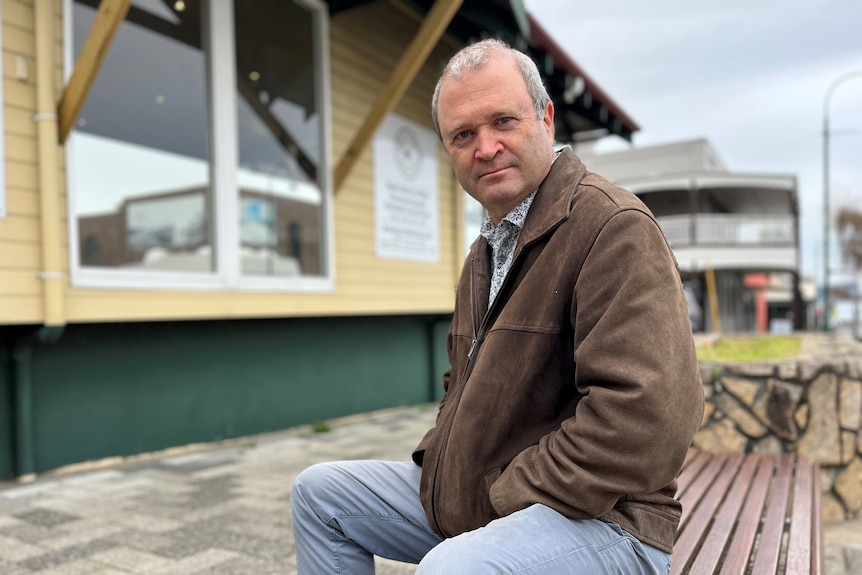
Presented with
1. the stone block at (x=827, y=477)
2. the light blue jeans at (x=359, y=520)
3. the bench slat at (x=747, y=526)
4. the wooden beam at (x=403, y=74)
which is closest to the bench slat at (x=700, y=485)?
the bench slat at (x=747, y=526)

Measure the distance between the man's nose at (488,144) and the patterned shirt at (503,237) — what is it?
14cm

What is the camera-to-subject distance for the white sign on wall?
7.21 m

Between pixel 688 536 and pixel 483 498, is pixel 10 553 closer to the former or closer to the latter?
pixel 483 498

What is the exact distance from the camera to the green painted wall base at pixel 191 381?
4.43 meters

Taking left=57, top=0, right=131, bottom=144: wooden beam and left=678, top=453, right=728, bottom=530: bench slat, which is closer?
left=678, top=453, right=728, bottom=530: bench slat

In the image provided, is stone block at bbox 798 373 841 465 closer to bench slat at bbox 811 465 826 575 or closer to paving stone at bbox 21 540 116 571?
bench slat at bbox 811 465 826 575

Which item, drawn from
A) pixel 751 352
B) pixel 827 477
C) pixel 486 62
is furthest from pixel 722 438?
pixel 486 62

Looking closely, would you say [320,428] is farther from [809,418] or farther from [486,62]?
[486,62]

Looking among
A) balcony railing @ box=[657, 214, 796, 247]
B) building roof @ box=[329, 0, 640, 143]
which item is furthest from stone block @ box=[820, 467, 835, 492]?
balcony railing @ box=[657, 214, 796, 247]

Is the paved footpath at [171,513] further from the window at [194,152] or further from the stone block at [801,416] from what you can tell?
the stone block at [801,416]

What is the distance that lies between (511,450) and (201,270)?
431 centimetres

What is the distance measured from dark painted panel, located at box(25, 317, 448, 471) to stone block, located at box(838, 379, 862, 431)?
14.0ft

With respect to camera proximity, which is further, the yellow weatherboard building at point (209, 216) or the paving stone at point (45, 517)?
the yellow weatherboard building at point (209, 216)

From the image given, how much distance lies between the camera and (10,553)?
2.98 meters
